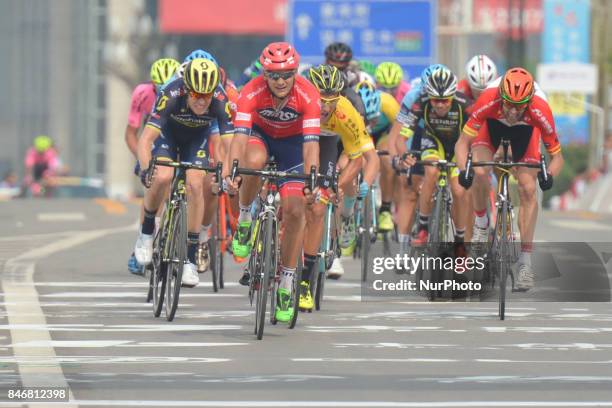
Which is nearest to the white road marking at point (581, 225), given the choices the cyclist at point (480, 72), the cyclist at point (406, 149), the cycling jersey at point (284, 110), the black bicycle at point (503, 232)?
the cyclist at point (406, 149)

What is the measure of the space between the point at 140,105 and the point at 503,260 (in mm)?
4378

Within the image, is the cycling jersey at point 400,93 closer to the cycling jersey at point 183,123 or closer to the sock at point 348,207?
the sock at point 348,207

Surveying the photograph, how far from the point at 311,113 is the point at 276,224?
0.83 metres

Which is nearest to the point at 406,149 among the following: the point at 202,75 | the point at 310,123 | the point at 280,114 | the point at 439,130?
the point at 439,130

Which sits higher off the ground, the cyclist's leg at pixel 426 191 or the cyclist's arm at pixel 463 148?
the cyclist's arm at pixel 463 148

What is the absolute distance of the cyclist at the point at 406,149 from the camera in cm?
1747

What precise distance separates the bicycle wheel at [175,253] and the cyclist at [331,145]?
838 mm

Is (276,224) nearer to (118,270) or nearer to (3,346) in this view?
(3,346)

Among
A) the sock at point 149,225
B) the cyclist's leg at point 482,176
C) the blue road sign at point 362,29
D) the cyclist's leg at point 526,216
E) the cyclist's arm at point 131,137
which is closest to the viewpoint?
the sock at point 149,225

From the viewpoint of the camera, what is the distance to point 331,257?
49.5 feet

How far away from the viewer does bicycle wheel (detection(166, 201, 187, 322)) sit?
44.7 ft

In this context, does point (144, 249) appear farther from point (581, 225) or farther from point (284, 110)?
point (581, 225)

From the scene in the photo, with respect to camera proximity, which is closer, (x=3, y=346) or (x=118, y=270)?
(x=3, y=346)

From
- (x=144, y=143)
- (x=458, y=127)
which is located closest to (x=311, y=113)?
(x=144, y=143)
